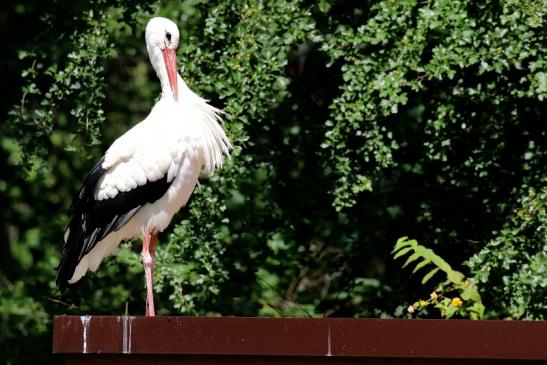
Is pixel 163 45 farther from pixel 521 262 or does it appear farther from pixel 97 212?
pixel 521 262

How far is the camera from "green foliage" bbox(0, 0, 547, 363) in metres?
6.61

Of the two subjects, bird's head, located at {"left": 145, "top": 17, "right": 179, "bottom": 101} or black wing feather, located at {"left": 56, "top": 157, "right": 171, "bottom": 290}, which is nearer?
black wing feather, located at {"left": 56, "top": 157, "right": 171, "bottom": 290}

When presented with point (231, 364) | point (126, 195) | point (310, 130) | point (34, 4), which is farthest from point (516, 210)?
point (34, 4)

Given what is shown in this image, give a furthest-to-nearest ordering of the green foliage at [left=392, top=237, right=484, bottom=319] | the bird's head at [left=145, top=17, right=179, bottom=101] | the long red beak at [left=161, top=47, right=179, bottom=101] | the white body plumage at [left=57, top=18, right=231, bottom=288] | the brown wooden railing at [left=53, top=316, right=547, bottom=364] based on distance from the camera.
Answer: the bird's head at [left=145, top=17, right=179, bottom=101]
the long red beak at [left=161, top=47, right=179, bottom=101]
the white body plumage at [left=57, top=18, right=231, bottom=288]
the green foliage at [left=392, top=237, right=484, bottom=319]
the brown wooden railing at [left=53, top=316, right=547, bottom=364]

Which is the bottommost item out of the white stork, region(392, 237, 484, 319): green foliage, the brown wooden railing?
the brown wooden railing

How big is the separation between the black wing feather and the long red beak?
510 mm

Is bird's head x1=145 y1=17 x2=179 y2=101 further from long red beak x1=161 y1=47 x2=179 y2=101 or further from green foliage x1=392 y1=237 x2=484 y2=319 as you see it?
green foliage x1=392 y1=237 x2=484 y2=319

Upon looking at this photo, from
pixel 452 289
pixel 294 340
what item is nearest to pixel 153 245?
pixel 452 289

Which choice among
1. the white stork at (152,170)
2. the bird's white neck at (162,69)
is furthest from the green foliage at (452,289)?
the bird's white neck at (162,69)

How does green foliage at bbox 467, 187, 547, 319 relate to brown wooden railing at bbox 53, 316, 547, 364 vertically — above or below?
→ above

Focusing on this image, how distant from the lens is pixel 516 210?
6828mm

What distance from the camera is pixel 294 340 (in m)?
4.59

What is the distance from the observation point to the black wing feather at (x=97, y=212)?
21.1 feet

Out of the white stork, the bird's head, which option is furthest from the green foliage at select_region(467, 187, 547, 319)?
the bird's head
